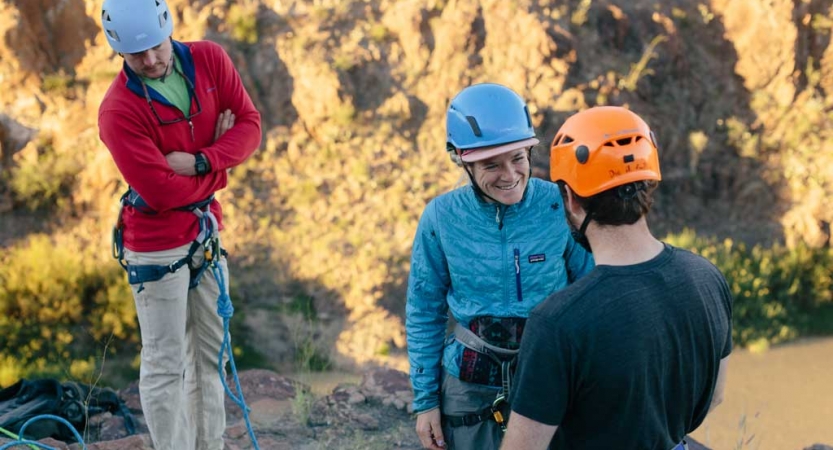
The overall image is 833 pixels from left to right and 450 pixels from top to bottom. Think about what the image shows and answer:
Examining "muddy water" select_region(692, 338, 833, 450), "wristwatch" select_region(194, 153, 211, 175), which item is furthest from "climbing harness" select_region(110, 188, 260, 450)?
"muddy water" select_region(692, 338, 833, 450)

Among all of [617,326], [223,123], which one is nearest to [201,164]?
[223,123]

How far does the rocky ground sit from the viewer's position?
204 inches

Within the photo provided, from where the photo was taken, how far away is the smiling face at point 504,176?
2.75 metres

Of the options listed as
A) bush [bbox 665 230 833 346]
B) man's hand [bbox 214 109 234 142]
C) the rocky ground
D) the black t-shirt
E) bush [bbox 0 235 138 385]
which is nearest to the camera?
the black t-shirt

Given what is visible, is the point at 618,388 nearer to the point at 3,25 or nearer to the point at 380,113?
the point at 380,113

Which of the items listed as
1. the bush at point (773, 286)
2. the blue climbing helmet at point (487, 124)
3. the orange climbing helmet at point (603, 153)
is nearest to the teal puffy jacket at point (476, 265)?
the blue climbing helmet at point (487, 124)

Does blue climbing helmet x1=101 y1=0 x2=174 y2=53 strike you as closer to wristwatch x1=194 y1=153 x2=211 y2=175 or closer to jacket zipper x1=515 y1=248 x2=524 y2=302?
wristwatch x1=194 y1=153 x2=211 y2=175

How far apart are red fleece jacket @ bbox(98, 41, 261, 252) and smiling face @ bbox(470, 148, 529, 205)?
159 centimetres

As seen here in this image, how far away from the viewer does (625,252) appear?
1.99 m

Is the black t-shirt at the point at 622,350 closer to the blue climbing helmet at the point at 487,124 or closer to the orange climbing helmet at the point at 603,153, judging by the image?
the orange climbing helmet at the point at 603,153

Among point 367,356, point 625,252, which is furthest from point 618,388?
point 367,356

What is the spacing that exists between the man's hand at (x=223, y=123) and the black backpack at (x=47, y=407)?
182 cm

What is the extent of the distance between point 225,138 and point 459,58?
26.8 ft

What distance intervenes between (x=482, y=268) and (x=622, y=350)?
898 mm
